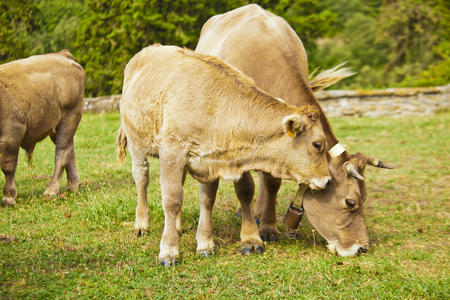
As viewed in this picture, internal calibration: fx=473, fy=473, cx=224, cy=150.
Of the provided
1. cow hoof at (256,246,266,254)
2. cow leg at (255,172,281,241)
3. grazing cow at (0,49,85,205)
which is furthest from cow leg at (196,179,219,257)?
grazing cow at (0,49,85,205)

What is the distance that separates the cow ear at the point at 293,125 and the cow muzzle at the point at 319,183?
51 centimetres

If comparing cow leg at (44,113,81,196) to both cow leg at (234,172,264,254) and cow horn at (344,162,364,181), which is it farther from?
cow horn at (344,162,364,181)

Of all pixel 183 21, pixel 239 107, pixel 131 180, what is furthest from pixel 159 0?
pixel 239 107

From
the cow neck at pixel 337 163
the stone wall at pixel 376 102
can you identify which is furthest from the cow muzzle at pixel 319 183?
the stone wall at pixel 376 102

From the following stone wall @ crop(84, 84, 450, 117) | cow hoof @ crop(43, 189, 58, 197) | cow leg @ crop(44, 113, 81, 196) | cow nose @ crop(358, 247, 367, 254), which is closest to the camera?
cow nose @ crop(358, 247, 367, 254)

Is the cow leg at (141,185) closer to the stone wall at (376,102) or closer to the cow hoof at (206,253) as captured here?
the cow hoof at (206,253)

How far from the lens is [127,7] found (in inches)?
653

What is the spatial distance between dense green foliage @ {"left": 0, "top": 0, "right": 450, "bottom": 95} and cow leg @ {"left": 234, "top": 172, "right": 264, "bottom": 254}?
24.0 feet

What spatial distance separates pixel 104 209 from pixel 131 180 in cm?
204

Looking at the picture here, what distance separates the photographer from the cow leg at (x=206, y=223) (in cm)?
454

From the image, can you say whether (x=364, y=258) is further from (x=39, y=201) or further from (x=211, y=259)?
(x=39, y=201)

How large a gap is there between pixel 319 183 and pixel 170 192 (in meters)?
1.37

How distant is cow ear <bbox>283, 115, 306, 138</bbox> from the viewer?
4020 mm

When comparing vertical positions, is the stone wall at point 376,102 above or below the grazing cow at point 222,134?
below
